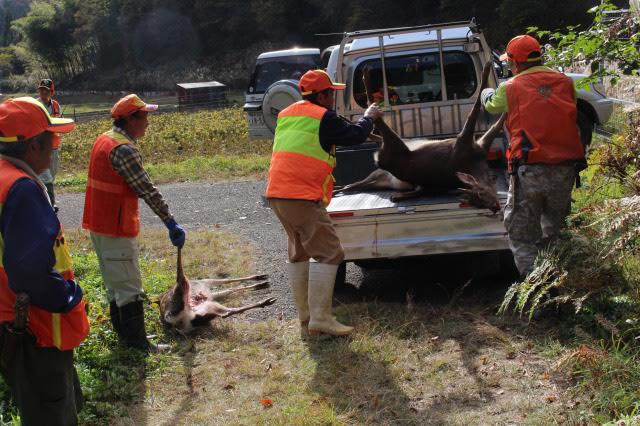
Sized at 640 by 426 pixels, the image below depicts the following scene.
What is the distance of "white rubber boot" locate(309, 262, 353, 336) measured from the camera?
5566mm

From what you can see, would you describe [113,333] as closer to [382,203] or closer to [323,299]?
[323,299]

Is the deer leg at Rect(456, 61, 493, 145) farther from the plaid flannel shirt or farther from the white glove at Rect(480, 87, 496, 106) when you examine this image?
the plaid flannel shirt

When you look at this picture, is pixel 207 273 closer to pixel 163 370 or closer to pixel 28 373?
pixel 163 370

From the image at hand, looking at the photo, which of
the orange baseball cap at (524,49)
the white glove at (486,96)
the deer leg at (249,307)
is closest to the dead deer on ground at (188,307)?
the deer leg at (249,307)

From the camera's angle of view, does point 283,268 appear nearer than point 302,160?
No

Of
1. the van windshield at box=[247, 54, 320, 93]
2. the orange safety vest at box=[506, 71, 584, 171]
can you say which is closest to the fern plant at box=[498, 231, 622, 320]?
the orange safety vest at box=[506, 71, 584, 171]

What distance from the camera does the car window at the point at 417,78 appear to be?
311 inches

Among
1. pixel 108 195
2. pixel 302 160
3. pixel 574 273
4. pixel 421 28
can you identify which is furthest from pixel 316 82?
pixel 574 273

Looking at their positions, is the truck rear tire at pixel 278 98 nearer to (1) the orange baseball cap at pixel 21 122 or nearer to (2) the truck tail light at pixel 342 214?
(2) the truck tail light at pixel 342 214

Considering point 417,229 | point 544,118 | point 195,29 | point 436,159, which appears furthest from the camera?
point 195,29

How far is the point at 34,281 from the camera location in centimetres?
310

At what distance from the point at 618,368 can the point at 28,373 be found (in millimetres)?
3025

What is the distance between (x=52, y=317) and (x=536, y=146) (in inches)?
133

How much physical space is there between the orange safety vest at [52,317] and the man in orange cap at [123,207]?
6.46 feet
